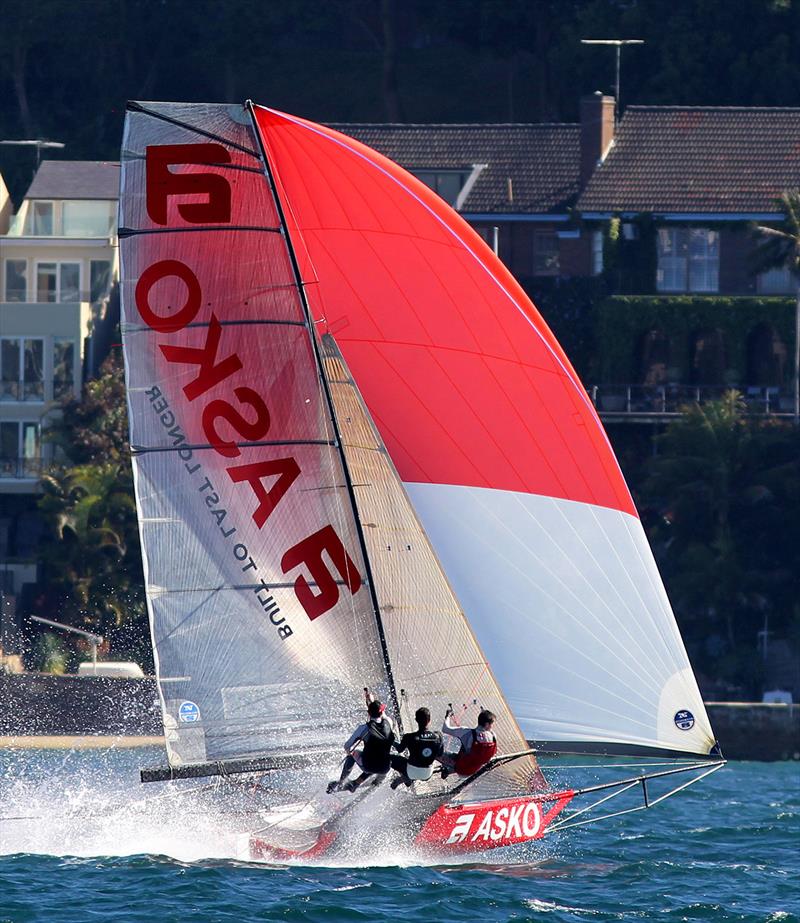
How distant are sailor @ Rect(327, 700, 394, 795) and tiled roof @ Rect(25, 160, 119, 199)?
3101 centimetres

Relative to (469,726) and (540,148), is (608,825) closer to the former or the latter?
(469,726)

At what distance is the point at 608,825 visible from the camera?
2128cm

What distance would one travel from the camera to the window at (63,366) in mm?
42312

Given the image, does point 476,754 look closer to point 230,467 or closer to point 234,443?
point 230,467

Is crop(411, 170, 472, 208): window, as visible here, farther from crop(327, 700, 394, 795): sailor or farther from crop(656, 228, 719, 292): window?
crop(327, 700, 394, 795): sailor

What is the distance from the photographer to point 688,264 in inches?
1774

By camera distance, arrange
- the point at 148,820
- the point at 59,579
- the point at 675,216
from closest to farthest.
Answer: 1. the point at 148,820
2. the point at 59,579
3. the point at 675,216

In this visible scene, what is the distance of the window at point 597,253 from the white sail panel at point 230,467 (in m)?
30.1

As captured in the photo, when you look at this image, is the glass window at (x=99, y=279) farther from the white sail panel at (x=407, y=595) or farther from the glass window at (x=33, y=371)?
the white sail panel at (x=407, y=595)

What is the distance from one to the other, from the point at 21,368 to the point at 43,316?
1.23 meters

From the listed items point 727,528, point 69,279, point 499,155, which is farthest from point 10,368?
point 727,528

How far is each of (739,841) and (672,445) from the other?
1880cm

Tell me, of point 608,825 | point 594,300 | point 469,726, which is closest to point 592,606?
point 469,726

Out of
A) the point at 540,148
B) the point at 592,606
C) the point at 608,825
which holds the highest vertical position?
the point at 540,148
